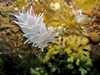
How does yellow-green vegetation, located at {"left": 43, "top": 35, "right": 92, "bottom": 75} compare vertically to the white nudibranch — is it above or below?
below

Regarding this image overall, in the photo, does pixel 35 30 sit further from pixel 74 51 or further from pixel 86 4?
pixel 86 4

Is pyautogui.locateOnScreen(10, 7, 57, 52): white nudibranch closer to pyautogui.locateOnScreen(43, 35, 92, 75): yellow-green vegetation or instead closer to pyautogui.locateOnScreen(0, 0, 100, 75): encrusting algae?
pyautogui.locateOnScreen(0, 0, 100, 75): encrusting algae

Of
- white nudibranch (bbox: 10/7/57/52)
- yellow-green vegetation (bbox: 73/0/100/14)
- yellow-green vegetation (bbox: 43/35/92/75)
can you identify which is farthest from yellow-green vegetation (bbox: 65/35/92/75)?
yellow-green vegetation (bbox: 73/0/100/14)

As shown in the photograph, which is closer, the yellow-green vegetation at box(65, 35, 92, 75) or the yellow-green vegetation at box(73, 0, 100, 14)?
the yellow-green vegetation at box(65, 35, 92, 75)

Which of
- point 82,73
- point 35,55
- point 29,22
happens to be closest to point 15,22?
point 29,22

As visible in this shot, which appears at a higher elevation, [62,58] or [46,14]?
[46,14]

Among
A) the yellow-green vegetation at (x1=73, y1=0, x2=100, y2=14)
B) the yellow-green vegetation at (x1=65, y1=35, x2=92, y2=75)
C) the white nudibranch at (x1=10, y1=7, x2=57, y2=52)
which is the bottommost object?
the yellow-green vegetation at (x1=65, y1=35, x2=92, y2=75)

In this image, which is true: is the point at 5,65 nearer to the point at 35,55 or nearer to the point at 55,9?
the point at 35,55

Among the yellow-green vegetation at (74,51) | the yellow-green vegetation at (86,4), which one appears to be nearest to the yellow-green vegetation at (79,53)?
the yellow-green vegetation at (74,51)
